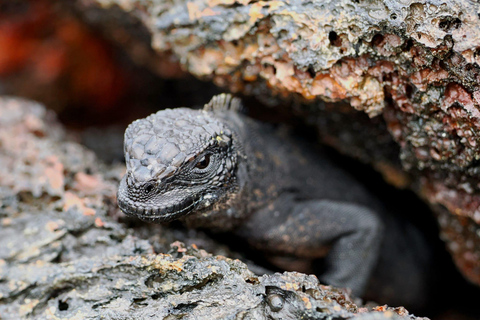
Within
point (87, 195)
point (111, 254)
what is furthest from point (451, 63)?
point (87, 195)

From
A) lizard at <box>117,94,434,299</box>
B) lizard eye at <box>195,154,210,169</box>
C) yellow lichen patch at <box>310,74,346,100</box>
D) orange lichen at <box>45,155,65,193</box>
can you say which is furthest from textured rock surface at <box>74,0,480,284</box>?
orange lichen at <box>45,155,65,193</box>

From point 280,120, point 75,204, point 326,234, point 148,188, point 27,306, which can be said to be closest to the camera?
point 148,188

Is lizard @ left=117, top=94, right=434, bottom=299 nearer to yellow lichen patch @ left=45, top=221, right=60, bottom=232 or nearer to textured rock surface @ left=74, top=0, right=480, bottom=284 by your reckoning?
textured rock surface @ left=74, top=0, right=480, bottom=284

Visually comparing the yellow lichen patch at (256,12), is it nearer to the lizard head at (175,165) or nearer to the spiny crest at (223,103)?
the spiny crest at (223,103)

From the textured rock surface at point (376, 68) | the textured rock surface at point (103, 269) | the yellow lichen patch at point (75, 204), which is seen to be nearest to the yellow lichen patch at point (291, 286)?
the textured rock surface at point (103, 269)

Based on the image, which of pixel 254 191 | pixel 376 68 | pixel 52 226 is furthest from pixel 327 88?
pixel 52 226

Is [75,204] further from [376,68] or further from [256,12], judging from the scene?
[376,68]

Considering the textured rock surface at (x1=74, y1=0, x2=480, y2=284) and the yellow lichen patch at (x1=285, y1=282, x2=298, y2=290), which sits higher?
the textured rock surface at (x1=74, y1=0, x2=480, y2=284)
